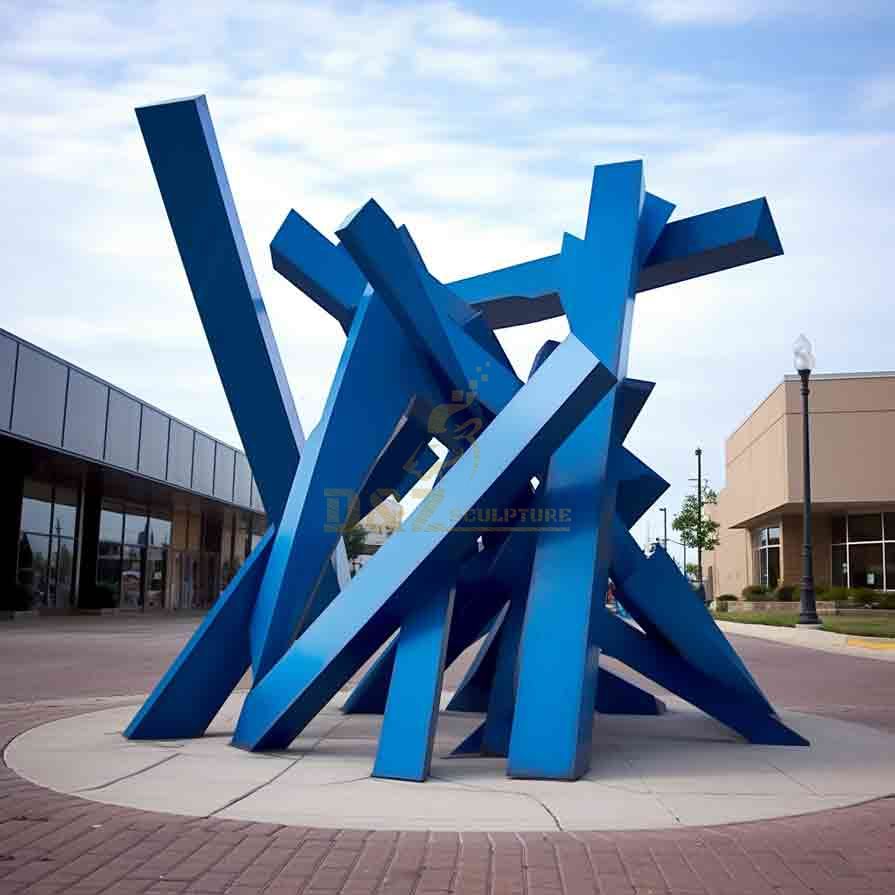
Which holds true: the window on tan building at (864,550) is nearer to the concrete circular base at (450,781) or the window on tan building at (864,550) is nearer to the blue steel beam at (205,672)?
the concrete circular base at (450,781)

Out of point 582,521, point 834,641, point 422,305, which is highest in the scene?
point 422,305

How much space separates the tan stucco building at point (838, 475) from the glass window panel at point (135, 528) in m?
27.1

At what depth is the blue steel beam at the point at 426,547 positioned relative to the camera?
7.36 meters

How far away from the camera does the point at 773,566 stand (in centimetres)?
5581

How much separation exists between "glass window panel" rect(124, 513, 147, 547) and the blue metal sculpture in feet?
110

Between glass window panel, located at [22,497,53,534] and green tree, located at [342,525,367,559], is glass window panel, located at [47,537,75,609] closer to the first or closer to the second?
glass window panel, located at [22,497,53,534]

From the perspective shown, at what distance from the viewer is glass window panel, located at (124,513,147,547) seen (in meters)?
42.0

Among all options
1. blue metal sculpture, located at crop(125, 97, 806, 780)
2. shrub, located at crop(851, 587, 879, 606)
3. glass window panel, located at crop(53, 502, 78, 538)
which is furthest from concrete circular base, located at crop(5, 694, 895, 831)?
shrub, located at crop(851, 587, 879, 606)

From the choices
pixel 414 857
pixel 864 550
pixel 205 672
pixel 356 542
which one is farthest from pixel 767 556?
pixel 414 857

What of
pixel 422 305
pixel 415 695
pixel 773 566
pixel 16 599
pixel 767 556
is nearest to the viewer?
pixel 415 695

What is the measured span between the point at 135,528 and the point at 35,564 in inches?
364

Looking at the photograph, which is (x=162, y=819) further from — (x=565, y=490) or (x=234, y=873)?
(x=565, y=490)

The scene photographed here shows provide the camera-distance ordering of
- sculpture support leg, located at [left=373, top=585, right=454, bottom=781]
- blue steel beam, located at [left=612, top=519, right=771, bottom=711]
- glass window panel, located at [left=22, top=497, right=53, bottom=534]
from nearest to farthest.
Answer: sculpture support leg, located at [left=373, top=585, right=454, bottom=781] → blue steel beam, located at [left=612, top=519, right=771, bottom=711] → glass window panel, located at [left=22, top=497, right=53, bottom=534]

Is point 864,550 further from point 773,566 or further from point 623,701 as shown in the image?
point 623,701
